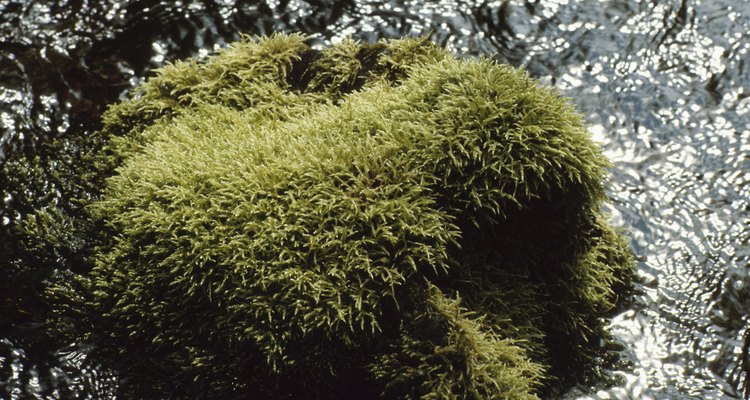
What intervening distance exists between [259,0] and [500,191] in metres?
2.60

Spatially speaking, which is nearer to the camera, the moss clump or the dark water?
the moss clump

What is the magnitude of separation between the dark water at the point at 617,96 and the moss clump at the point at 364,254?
Answer: 1.07 feet

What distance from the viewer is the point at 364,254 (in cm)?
290

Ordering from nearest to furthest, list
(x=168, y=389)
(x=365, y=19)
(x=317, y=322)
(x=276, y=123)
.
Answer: (x=317, y=322), (x=168, y=389), (x=276, y=123), (x=365, y=19)

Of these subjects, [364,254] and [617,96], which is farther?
[617,96]

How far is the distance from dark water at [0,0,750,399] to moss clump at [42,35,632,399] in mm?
325

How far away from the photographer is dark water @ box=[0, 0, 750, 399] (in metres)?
3.29

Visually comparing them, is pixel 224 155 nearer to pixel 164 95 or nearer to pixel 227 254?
pixel 227 254

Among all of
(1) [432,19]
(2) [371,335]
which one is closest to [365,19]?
(1) [432,19]

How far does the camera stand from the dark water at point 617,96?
3.29m

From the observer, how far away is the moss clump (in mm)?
2867

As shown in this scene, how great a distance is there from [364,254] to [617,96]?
2435 mm

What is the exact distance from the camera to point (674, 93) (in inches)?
173

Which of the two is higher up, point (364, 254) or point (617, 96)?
point (364, 254)
